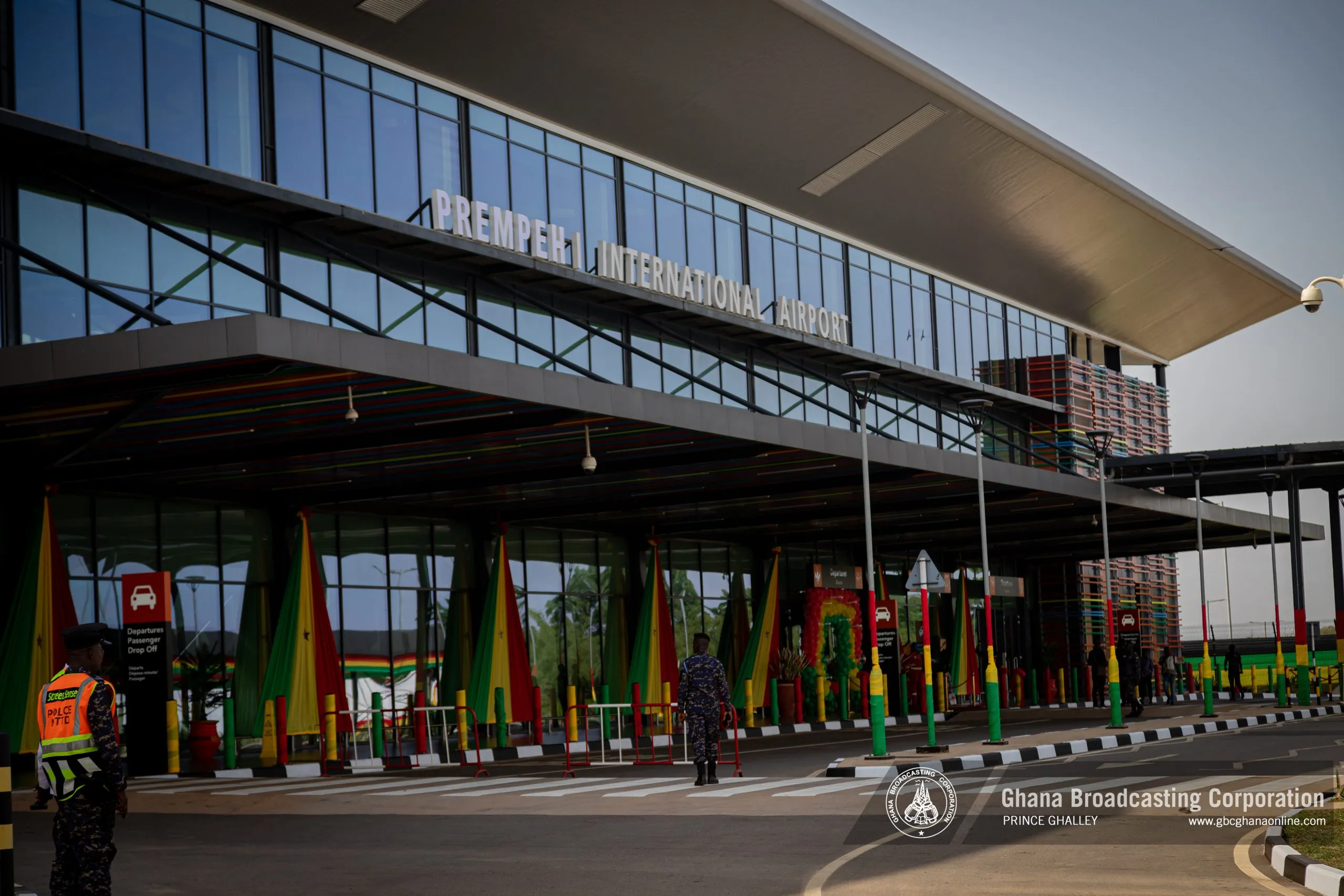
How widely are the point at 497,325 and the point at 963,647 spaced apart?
836 inches

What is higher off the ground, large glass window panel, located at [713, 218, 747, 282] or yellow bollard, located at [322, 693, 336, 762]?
large glass window panel, located at [713, 218, 747, 282]

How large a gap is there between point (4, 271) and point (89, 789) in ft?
52.2

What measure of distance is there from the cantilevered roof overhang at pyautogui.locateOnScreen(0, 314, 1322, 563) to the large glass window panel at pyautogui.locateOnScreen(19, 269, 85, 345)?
2.07 meters

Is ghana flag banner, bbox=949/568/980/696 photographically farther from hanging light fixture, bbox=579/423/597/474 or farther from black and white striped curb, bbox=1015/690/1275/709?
hanging light fixture, bbox=579/423/597/474

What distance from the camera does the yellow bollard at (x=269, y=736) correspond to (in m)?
25.2

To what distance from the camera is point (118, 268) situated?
79.0 ft

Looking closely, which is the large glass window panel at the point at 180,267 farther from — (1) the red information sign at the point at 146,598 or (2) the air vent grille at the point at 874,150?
(2) the air vent grille at the point at 874,150

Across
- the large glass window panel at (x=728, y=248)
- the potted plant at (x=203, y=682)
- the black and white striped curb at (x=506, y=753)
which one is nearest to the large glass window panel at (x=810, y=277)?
the large glass window panel at (x=728, y=248)

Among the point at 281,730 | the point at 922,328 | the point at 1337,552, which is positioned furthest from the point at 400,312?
the point at 1337,552

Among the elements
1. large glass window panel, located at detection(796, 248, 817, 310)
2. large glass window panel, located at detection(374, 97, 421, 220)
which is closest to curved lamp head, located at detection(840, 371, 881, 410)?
large glass window panel, located at detection(374, 97, 421, 220)

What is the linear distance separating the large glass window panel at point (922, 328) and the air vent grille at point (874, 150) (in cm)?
765

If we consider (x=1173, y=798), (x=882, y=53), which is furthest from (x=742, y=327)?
(x=1173, y=798)

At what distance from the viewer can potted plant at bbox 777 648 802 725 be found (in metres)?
37.9

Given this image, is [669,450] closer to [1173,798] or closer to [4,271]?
[4,271]
